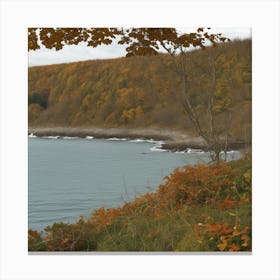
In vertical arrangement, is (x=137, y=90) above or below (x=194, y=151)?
above

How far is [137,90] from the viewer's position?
17.4 feet

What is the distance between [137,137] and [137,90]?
19.1 inches

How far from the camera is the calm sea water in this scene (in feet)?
16.5

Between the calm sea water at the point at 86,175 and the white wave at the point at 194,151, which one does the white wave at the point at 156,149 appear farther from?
the white wave at the point at 194,151

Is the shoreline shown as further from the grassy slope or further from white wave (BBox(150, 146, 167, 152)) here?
the grassy slope

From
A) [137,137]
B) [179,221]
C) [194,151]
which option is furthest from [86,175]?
[194,151]

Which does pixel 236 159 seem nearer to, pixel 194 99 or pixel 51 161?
pixel 194 99

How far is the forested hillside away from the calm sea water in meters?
0.31

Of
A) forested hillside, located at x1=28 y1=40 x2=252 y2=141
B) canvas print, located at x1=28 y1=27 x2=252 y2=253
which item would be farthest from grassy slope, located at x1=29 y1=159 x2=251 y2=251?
forested hillside, located at x1=28 y1=40 x2=252 y2=141

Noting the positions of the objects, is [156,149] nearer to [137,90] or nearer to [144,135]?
[144,135]

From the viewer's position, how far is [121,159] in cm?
511
